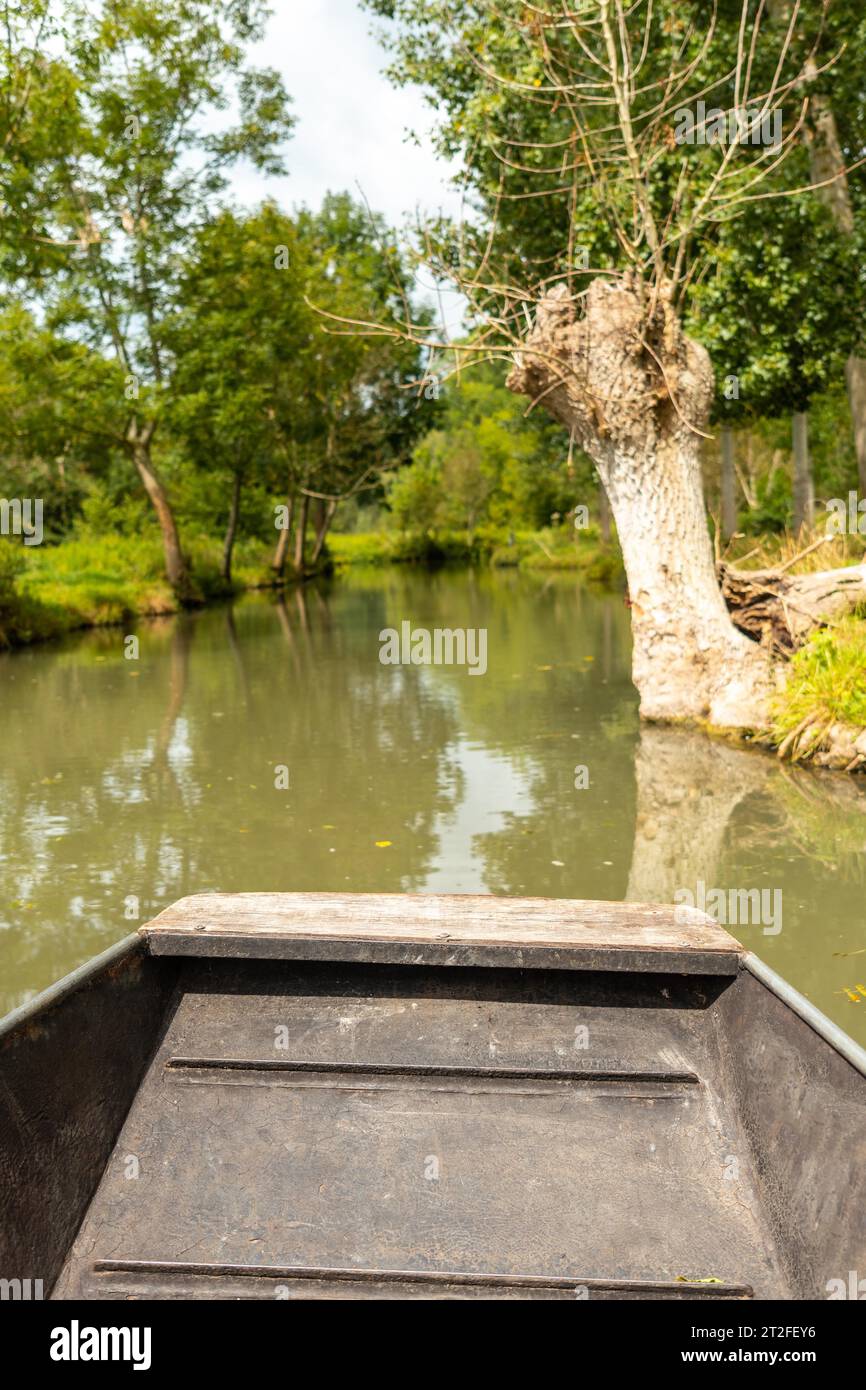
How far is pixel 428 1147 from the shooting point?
2.95 m

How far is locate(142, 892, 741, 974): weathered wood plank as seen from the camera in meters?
3.21

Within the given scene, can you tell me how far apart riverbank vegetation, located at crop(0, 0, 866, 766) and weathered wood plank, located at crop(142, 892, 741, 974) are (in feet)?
20.5

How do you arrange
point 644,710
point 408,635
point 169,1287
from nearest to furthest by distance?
point 169,1287 < point 644,710 < point 408,635

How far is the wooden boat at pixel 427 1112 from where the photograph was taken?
2584 millimetres

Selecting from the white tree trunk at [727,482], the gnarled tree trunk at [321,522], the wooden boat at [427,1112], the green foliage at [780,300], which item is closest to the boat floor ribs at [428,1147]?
the wooden boat at [427,1112]

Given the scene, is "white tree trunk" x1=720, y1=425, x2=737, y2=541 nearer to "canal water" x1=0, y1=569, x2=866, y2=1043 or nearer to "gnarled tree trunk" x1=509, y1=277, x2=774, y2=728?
"canal water" x1=0, y1=569, x2=866, y2=1043

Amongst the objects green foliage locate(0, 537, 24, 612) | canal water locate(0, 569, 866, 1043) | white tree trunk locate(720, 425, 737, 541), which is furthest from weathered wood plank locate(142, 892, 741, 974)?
white tree trunk locate(720, 425, 737, 541)

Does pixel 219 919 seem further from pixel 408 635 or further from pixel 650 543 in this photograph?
pixel 408 635

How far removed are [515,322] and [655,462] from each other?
11.4ft

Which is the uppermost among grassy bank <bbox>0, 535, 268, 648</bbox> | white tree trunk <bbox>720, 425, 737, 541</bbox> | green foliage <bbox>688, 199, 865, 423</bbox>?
green foliage <bbox>688, 199, 865, 423</bbox>

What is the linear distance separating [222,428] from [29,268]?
7.44 metres

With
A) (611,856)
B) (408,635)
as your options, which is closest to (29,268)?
(408,635)

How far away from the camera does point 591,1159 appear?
114 inches

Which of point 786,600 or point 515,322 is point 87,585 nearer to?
point 515,322
